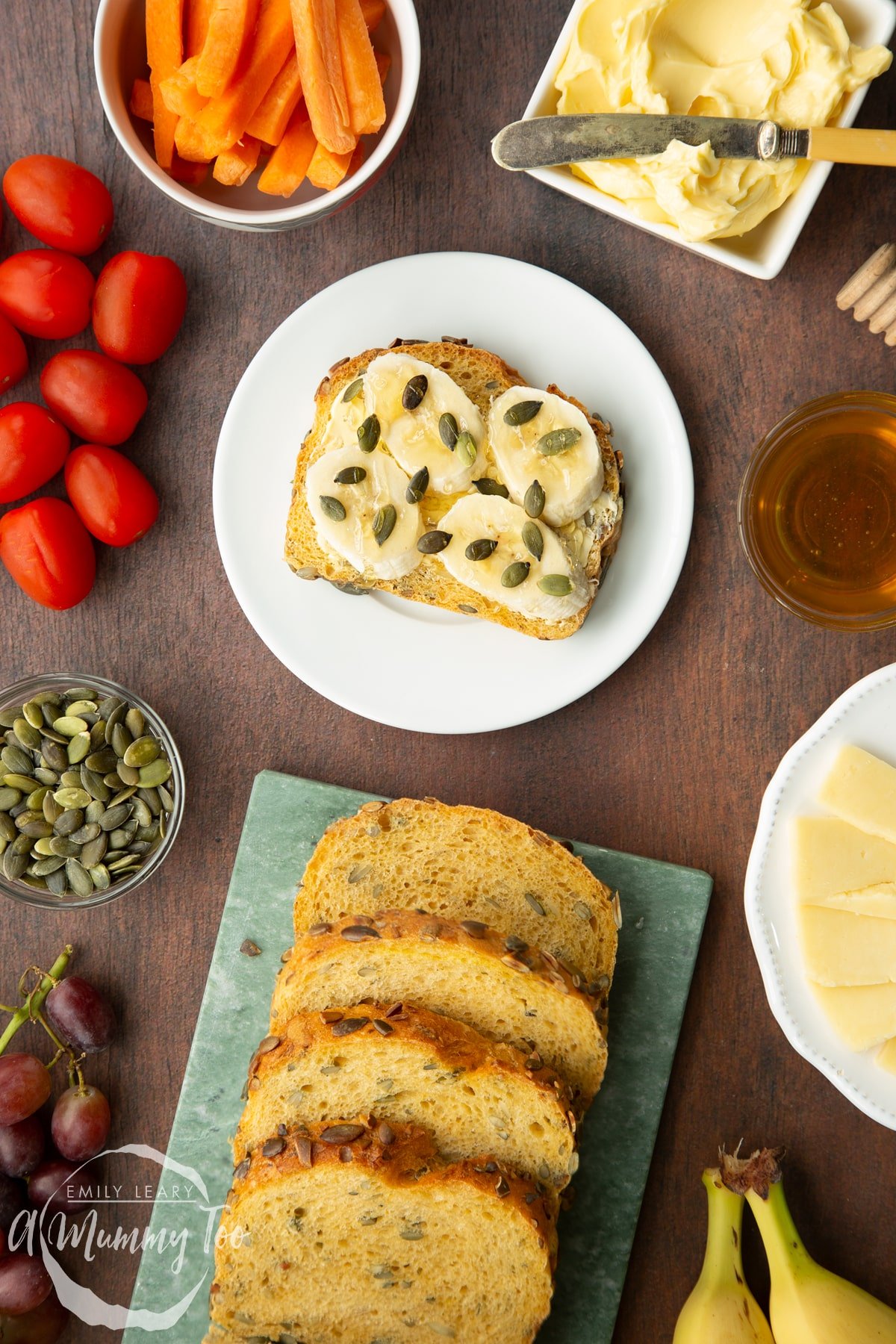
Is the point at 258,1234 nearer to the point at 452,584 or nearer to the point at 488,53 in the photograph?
the point at 452,584

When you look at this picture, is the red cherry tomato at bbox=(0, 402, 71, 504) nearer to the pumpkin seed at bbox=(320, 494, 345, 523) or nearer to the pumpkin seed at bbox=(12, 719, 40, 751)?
the pumpkin seed at bbox=(12, 719, 40, 751)

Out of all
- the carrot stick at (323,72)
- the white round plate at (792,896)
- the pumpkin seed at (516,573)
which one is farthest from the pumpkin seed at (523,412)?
the white round plate at (792,896)

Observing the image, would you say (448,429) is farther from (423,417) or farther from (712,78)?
(712,78)

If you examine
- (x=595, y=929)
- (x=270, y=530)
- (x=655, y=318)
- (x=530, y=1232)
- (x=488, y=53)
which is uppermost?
(x=488, y=53)

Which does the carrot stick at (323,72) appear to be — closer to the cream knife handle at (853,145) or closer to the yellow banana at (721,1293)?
the cream knife handle at (853,145)

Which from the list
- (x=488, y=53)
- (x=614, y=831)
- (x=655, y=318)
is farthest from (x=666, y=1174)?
(x=488, y=53)

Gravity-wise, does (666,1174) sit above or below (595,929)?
below

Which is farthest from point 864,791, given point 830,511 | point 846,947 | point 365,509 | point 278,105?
point 278,105
